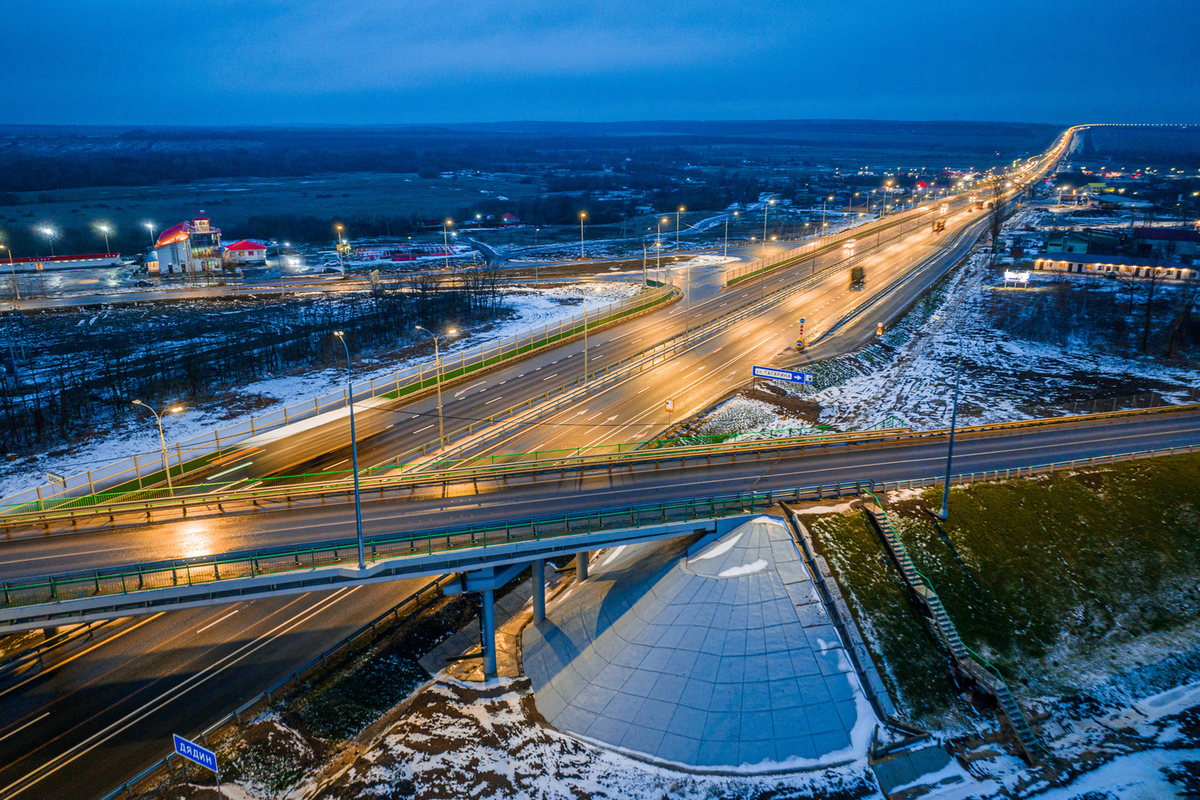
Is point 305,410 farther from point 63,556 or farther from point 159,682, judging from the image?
point 159,682

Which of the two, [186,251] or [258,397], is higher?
[186,251]

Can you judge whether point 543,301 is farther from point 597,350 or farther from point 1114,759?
point 1114,759

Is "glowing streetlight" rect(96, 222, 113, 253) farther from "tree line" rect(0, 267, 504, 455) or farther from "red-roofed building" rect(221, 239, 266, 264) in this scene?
"tree line" rect(0, 267, 504, 455)

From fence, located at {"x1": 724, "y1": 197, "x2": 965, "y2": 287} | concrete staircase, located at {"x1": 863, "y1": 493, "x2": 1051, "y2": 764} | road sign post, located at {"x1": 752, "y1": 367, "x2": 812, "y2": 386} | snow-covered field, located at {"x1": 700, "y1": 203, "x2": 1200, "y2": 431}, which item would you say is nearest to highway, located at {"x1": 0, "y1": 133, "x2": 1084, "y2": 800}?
road sign post, located at {"x1": 752, "y1": 367, "x2": 812, "y2": 386}

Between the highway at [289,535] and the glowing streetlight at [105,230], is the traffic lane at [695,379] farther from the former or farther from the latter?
the glowing streetlight at [105,230]

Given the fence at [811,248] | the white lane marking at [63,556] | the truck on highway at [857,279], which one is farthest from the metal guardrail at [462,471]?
the fence at [811,248]

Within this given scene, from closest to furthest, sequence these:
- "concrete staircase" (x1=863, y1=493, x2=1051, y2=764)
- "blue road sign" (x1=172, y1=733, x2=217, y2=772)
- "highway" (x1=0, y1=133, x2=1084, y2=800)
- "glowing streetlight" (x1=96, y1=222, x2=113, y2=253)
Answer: "blue road sign" (x1=172, y1=733, x2=217, y2=772)
"highway" (x1=0, y1=133, x2=1084, y2=800)
"concrete staircase" (x1=863, y1=493, x2=1051, y2=764)
"glowing streetlight" (x1=96, y1=222, x2=113, y2=253)

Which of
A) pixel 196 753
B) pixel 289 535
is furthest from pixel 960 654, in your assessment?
pixel 289 535
